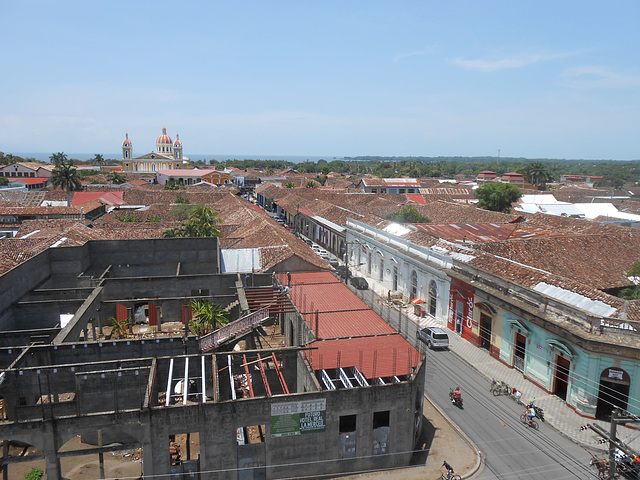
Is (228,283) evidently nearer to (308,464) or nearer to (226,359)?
(226,359)

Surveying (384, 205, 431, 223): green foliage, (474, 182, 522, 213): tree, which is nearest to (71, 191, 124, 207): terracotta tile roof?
(384, 205, 431, 223): green foliage

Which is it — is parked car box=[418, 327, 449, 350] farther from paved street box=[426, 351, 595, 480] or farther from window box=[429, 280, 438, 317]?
window box=[429, 280, 438, 317]

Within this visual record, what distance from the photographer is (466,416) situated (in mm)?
25391

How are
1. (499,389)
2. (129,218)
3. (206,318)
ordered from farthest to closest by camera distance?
(129,218), (206,318), (499,389)

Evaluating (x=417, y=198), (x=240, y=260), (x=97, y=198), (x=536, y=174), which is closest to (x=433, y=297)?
(x=240, y=260)

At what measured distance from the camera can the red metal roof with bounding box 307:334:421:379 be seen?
22.0 metres

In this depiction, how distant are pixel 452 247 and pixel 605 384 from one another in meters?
18.1

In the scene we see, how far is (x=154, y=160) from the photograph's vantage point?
162 m

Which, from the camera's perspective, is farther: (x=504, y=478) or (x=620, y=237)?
(x=620, y=237)

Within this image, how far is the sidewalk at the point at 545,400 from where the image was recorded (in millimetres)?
23188

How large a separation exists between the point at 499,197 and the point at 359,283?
139 feet

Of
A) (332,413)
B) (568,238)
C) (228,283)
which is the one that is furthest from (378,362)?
(568,238)

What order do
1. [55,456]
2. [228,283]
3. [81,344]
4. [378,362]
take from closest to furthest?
[55,456], [378,362], [81,344], [228,283]

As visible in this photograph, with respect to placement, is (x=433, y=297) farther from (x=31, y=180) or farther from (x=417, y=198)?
(x=31, y=180)
